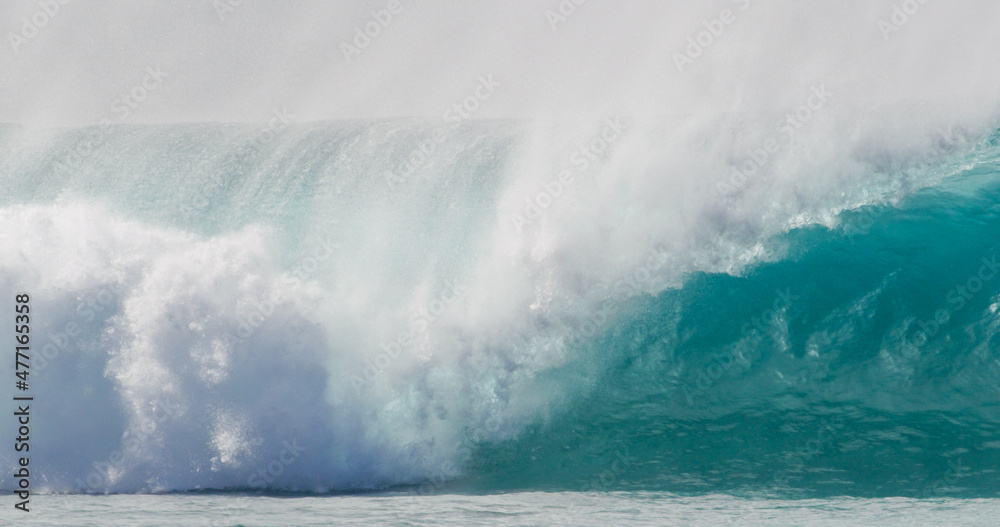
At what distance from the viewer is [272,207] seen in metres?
11.6

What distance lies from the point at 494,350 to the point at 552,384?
761 mm

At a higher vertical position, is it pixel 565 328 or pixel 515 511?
pixel 565 328

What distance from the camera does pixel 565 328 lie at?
8.59 meters

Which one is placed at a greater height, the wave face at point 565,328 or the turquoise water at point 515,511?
the wave face at point 565,328

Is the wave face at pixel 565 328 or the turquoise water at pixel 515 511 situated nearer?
the turquoise water at pixel 515 511

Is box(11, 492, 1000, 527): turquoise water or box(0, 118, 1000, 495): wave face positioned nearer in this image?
box(11, 492, 1000, 527): turquoise water

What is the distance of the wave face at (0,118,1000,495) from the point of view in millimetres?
7152

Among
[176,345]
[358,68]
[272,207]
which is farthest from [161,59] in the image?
[176,345]

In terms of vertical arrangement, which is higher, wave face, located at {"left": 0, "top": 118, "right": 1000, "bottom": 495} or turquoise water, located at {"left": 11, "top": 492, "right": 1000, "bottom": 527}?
wave face, located at {"left": 0, "top": 118, "right": 1000, "bottom": 495}

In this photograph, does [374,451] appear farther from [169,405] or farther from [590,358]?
[590,358]

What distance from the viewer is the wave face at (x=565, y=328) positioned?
7.15 metres

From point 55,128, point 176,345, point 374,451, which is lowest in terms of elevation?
point 374,451

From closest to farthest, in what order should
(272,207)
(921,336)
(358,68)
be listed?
(921,336)
(272,207)
(358,68)

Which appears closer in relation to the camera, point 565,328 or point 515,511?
point 515,511
